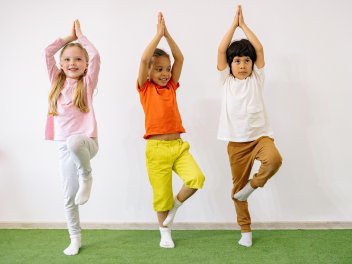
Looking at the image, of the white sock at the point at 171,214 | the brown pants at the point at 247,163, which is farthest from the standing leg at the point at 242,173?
the white sock at the point at 171,214

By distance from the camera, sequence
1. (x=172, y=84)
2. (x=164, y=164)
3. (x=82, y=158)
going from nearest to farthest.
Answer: (x=82, y=158) < (x=164, y=164) < (x=172, y=84)

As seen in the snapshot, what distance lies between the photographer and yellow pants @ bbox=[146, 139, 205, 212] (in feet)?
8.16

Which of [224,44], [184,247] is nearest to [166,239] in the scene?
[184,247]

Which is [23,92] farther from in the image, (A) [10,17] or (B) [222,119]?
(B) [222,119]

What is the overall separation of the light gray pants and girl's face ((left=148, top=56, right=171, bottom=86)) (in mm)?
565

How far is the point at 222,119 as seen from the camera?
256 cm

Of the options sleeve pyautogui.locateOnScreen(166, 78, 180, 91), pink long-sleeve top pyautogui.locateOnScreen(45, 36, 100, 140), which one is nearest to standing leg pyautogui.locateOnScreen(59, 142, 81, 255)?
pink long-sleeve top pyautogui.locateOnScreen(45, 36, 100, 140)

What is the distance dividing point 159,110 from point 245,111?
1.80 ft

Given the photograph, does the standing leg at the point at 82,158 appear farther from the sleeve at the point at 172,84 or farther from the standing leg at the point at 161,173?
the sleeve at the point at 172,84

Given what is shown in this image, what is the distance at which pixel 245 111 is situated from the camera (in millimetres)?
2473

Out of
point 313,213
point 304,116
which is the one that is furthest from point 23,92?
point 313,213

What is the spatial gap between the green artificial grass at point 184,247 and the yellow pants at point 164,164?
1.05ft

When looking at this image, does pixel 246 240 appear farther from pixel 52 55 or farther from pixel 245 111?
pixel 52 55

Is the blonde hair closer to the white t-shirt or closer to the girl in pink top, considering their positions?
the girl in pink top
